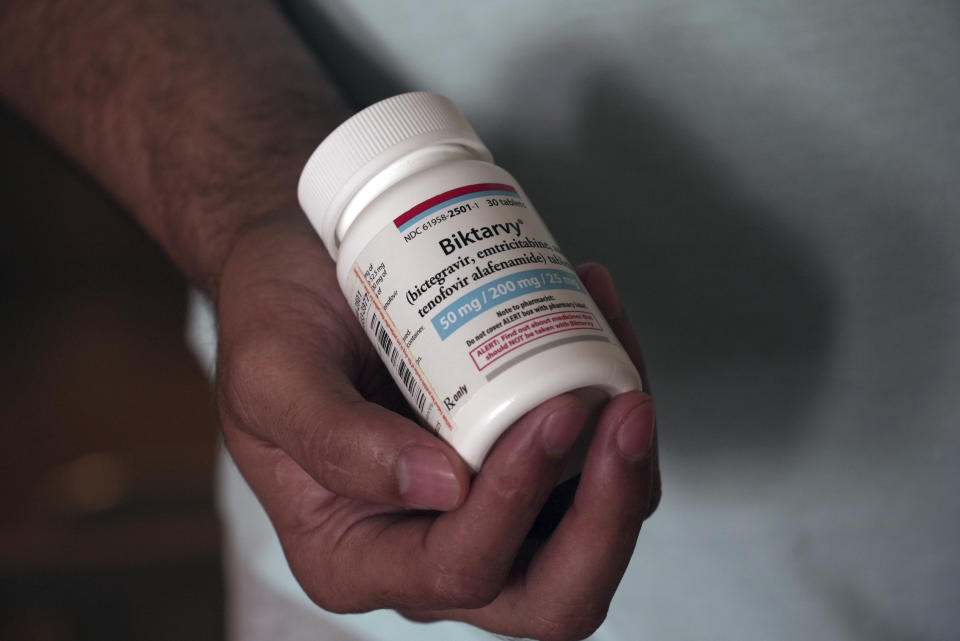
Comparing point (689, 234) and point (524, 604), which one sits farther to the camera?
point (689, 234)

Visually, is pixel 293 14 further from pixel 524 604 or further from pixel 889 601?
pixel 889 601

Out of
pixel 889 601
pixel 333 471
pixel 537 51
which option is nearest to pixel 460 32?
pixel 537 51

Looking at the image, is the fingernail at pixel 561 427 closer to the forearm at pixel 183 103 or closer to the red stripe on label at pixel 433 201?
the red stripe on label at pixel 433 201

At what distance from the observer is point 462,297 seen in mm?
499

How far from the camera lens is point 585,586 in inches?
21.9

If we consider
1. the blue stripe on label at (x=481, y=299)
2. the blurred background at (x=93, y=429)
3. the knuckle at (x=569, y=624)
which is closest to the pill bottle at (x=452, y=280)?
the blue stripe on label at (x=481, y=299)

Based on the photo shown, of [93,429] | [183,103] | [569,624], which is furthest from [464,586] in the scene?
[93,429]

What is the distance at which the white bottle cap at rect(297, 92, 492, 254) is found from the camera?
57 cm

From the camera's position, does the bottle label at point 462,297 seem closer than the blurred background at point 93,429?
Yes

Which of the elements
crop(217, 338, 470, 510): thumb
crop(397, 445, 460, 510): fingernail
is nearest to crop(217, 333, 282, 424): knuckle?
crop(217, 338, 470, 510): thumb

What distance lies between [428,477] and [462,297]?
0.11 meters

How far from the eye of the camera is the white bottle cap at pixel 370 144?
0.57m

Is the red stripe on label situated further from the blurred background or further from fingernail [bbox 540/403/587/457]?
the blurred background

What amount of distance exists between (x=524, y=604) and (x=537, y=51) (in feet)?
1.62
